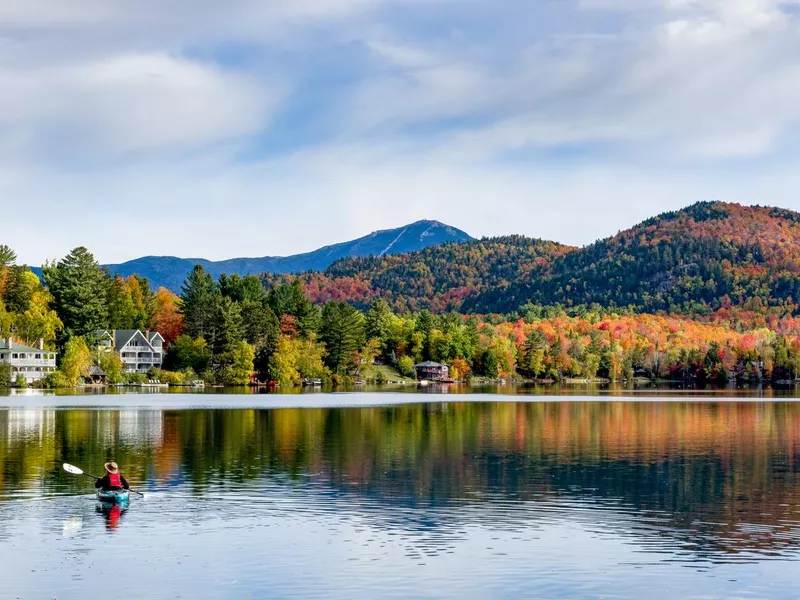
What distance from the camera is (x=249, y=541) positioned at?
31500 millimetres

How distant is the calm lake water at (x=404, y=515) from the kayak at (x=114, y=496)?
46 centimetres

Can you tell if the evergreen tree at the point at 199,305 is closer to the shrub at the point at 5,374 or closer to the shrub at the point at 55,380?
the shrub at the point at 55,380

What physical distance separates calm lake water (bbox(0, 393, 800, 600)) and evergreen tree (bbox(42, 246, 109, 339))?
99549 mm

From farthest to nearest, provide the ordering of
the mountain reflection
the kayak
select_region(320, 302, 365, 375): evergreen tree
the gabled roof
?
1. select_region(320, 302, 365, 375): evergreen tree
2. the gabled roof
3. the kayak
4. the mountain reflection

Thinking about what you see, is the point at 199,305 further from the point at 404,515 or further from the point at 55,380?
the point at 404,515

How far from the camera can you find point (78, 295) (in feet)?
546

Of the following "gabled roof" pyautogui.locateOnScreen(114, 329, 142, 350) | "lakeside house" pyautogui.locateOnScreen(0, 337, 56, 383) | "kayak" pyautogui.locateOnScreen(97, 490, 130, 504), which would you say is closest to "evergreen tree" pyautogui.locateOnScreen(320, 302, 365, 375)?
"gabled roof" pyautogui.locateOnScreen(114, 329, 142, 350)

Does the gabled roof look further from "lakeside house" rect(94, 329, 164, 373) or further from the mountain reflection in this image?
the mountain reflection

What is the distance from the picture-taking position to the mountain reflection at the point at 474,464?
36.0 m

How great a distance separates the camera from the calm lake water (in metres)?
26.6

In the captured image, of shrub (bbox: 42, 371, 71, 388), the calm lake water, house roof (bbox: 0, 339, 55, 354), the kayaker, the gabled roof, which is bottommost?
the calm lake water

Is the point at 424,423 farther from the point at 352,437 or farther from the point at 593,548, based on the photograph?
the point at 593,548

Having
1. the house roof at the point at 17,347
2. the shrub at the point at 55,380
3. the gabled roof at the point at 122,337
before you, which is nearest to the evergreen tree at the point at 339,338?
the gabled roof at the point at 122,337

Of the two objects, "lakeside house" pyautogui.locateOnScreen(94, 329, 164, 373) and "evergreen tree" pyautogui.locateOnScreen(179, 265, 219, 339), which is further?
"evergreen tree" pyautogui.locateOnScreen(179, 265, 219, 339)
